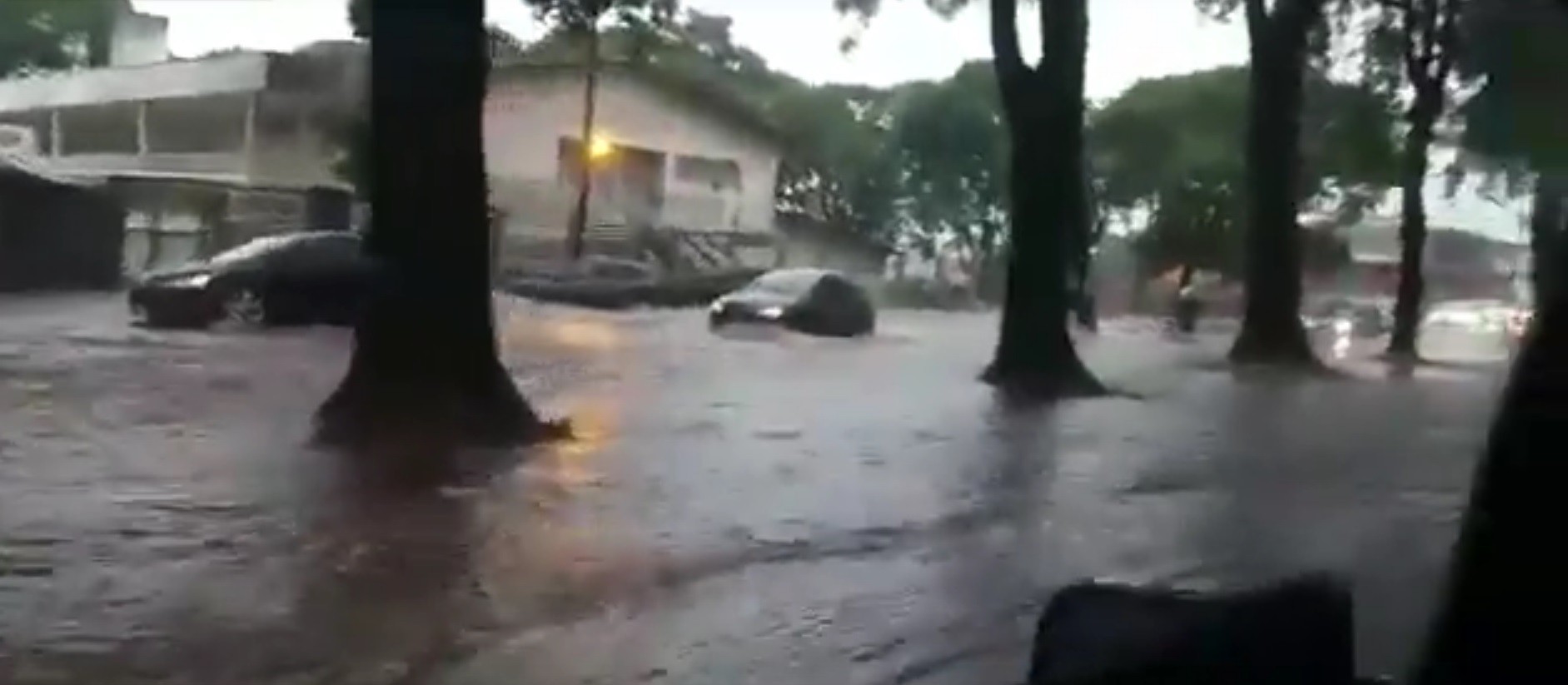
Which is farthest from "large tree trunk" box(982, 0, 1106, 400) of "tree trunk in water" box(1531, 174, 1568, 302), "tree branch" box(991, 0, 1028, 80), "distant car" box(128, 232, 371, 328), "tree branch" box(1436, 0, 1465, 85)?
"distant car" box(128, 232, 371, 328)

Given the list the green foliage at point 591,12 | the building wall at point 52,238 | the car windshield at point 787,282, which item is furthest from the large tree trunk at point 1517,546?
the building wall at point 52,238

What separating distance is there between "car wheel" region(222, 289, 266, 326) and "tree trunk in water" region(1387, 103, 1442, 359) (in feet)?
3.81

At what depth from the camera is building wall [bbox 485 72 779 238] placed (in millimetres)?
2354

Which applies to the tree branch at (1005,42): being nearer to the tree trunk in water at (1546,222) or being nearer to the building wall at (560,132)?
the building wall at (560,132)

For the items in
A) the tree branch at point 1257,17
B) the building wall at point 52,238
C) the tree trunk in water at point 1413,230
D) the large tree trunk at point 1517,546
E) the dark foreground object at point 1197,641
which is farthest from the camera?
the tree branch at point 1257,17

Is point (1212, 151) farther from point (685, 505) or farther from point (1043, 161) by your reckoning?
point (685, 505)

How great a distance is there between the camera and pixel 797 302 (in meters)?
2.53

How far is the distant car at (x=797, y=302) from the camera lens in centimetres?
251

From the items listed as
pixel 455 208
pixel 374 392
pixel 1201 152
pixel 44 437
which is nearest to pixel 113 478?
pixel 44 437

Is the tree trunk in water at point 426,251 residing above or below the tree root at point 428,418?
above

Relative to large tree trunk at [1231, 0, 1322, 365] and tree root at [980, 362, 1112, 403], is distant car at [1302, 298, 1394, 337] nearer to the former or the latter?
large tree trunk at [1231, 0, 1322, 365]

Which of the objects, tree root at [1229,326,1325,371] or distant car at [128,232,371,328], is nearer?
distant car at [128,232,371,328]

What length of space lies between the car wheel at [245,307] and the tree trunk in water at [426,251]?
0.38 ft

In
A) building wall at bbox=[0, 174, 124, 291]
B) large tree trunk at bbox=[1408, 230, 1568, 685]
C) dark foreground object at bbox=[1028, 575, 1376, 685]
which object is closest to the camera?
large tree trunk at bbox=[1408, 230, 1568, 685]
